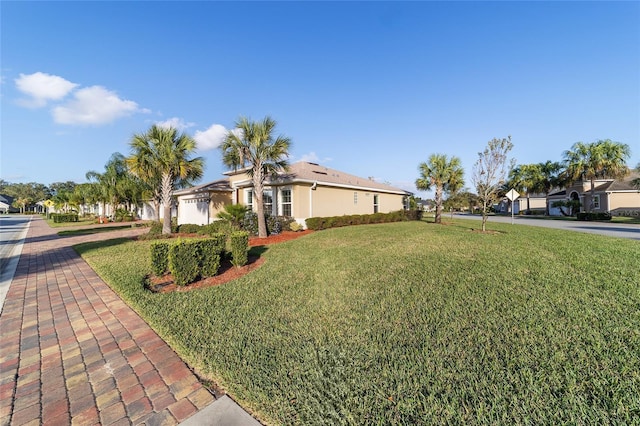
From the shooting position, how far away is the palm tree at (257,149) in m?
11.8

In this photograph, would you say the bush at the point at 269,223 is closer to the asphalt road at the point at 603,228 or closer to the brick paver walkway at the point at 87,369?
the brick paver walkway at the point at 87,369

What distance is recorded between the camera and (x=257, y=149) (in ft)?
39.4

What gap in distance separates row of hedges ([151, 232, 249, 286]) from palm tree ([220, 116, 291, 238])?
19.2 ft

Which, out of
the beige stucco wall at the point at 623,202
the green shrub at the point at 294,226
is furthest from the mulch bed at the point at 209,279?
the beige stucco wall at the point at 623,202

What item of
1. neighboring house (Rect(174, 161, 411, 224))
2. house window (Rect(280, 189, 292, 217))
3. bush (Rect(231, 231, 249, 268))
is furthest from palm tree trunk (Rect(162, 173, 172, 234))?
bush (Rect(231, 231, 249, 268))

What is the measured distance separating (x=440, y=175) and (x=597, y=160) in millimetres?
23474

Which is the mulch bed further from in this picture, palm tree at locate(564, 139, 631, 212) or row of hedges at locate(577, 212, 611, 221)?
palm tree at locate(564, 139, 631, 212)

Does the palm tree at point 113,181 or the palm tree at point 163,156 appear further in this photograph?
the palm tree at point 113,181

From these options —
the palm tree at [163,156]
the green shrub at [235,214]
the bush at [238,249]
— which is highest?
the palm tree at [163,156]

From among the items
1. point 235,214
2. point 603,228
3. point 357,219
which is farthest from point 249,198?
point 603,228

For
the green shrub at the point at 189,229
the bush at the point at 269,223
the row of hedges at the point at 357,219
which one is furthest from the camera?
the green shrub at the point at 189,229

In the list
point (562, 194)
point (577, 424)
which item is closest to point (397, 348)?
point (577, 424)

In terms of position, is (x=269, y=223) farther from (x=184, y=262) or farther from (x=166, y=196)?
(x=184, y=262)

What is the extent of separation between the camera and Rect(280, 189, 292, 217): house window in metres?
14.8
